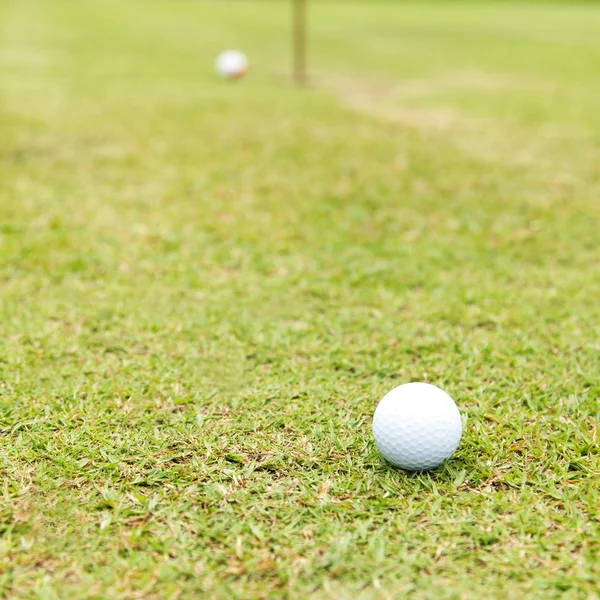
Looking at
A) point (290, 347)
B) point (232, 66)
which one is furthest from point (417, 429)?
point (232, 66)

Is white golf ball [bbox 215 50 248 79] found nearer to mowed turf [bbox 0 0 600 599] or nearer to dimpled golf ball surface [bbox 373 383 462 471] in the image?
mowed turf [bbox 0 0 600 599]

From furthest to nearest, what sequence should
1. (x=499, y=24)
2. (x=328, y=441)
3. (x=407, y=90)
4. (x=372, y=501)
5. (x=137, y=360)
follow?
(x=499, y=24) < (x=407, y=90) < (x=137, y=360) < (x=328, y=441) < (x=372, y=501)

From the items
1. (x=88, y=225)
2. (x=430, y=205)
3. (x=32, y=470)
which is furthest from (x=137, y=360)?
(x=430, y=205)

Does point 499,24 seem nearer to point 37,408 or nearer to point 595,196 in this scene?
point 595,196

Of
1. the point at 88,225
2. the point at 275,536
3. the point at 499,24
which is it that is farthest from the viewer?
the point at 499,24

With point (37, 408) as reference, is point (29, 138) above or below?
above

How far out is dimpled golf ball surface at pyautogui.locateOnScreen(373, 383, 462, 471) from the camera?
238 centimetres

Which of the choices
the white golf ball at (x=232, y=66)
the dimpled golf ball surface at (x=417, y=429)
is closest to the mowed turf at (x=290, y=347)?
the dimpled golf ball surface at (x=417, y=429)

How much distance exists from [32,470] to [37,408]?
0.40 metres

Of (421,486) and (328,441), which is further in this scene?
(328,441)

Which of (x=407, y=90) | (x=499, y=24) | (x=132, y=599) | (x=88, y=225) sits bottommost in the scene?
(x=132, y=599)

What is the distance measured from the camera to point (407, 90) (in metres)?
9.73

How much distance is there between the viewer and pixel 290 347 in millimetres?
3287

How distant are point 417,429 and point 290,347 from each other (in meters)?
1.05
